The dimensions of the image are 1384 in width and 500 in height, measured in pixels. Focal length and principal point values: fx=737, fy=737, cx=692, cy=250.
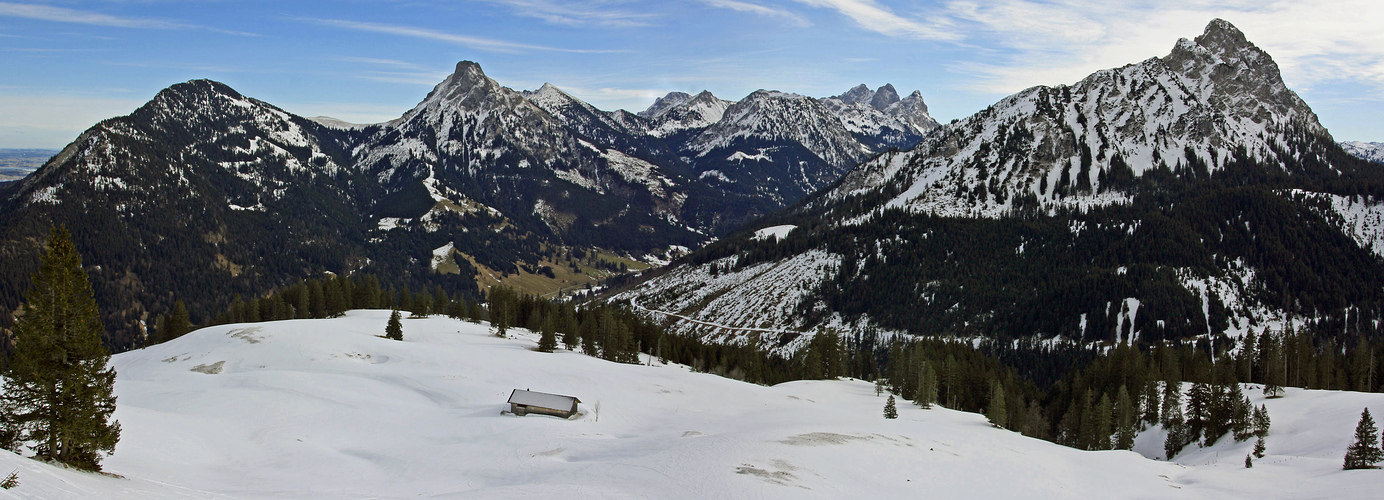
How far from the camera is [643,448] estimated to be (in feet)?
149

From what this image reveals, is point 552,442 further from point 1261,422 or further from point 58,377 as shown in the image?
point 1261,422

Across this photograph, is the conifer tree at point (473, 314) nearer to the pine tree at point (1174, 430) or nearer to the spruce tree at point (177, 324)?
the spruce tree at point (177, 324)

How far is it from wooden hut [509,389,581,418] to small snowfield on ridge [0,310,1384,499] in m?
1.13

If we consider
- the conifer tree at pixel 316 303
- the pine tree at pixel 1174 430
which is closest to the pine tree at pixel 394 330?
the conifer tree at pixel 316 303

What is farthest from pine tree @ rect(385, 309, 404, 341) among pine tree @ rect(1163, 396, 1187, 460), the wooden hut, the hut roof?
pine tree @ rect(1163, 396, 1187, 460)

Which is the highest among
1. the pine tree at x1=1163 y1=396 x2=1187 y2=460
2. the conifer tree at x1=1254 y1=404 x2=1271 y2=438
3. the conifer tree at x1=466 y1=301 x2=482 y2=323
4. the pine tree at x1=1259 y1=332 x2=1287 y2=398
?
the pine tree at x1=1259 y1=332 x2=1287 y2=398

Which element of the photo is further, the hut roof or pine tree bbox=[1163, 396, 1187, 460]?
pine tree bbox=[1163, 396, 1187, 460]

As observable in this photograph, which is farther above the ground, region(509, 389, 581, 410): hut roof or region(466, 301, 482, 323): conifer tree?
region(466, 301, 482, 323): conifer tree

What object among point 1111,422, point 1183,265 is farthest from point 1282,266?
point 1111,422

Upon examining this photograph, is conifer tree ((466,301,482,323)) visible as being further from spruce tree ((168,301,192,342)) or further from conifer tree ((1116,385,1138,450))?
conifer tree ((1116,385,1138,450))

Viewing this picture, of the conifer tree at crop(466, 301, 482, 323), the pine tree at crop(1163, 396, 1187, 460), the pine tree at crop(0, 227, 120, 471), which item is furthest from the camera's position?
the conifer tree at crop(466, 301, 482, 323)

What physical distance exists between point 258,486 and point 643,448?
67.6ft

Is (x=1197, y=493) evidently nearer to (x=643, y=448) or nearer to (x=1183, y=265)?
(x=643, y=448)

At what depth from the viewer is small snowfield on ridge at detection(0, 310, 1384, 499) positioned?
3400cm
